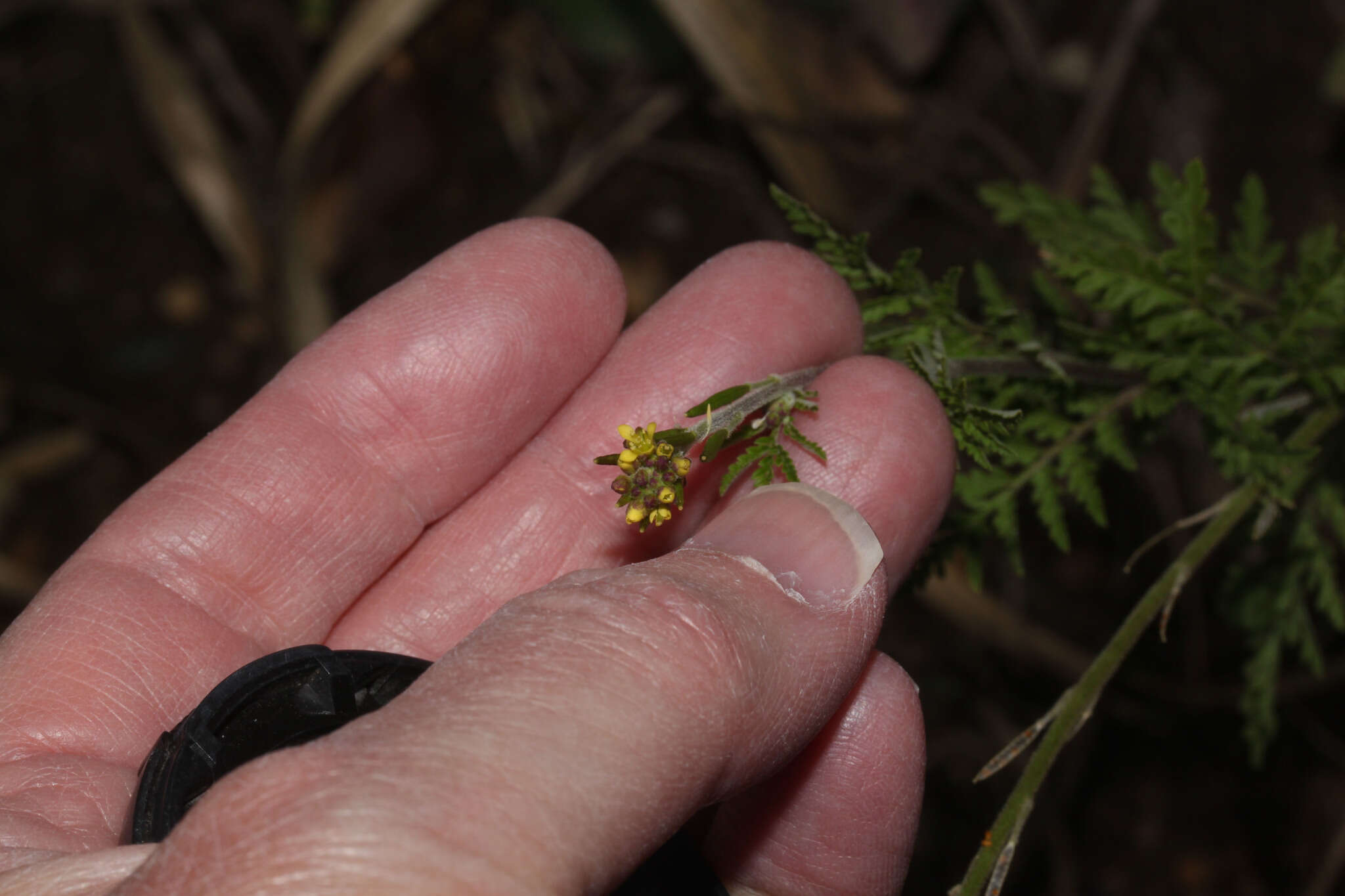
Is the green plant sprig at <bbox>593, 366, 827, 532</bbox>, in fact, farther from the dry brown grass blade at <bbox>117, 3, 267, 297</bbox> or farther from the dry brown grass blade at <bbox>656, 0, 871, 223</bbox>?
the dry brown grass blade at <bbox>117, 3, 267, 297</bbox>

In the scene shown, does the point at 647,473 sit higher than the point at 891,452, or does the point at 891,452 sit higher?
the point at 647,473

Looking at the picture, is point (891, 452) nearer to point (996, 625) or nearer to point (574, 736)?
point (574, 736)

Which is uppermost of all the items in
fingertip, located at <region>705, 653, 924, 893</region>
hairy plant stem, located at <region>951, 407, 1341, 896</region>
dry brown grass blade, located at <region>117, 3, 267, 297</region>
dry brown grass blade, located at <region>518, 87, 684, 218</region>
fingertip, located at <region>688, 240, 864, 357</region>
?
dry brown grass blade, located at <region>117, 3, 267, 297</region>

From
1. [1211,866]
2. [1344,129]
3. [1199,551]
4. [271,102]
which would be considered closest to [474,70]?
[271,102]

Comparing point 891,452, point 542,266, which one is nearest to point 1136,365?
point 891,452

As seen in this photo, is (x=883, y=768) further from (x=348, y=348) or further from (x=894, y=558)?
(x=348, y=348)

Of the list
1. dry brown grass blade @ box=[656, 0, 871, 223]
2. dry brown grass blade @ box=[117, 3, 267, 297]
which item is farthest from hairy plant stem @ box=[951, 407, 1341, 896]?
dry brown grass blade @ box=[117, 3, 267, 297]
